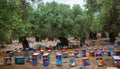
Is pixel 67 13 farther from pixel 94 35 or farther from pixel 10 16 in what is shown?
pixel 94 35

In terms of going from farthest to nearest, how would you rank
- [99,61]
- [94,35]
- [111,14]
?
[94,35] < [111,14] < [99,61]

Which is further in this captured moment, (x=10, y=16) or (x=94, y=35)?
(x=94, y=35)

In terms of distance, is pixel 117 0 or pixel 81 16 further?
pixel 81 16

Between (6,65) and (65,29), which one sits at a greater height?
(65,29)

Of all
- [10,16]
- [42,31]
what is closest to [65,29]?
[42,31]

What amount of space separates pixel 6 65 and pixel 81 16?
1803 cm

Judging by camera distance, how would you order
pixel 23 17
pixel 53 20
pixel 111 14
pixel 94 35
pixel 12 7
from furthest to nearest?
pixel 94 35, pixel 53 20, pixel 111 14, pixel 23 17, pixel 12 7

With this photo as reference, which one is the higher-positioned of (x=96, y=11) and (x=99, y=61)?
(x=96, y=11)

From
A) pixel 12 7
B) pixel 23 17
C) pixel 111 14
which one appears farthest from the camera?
pixel 111 14

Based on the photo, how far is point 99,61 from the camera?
1530 cm

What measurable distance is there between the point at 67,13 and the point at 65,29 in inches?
95.0

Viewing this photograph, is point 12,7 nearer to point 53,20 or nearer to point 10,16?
point 10,16

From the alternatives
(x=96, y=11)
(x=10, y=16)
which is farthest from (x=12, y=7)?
(x=96, y=11)

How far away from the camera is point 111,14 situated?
725 inches
